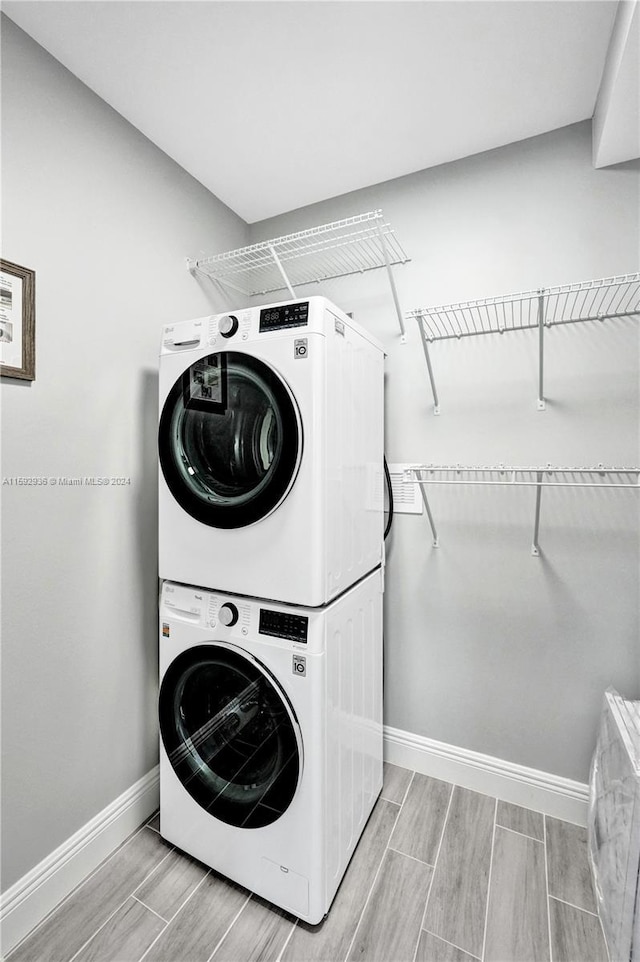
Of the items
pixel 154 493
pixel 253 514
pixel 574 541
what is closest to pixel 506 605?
pixel 574 541

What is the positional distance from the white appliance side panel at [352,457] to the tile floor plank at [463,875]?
99 centimetres

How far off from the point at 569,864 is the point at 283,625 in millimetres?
1287

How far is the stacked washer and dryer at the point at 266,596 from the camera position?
127 cm

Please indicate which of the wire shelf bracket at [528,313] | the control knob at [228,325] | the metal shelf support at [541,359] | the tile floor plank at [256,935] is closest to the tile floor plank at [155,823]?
the tile floor plank at [256,935]

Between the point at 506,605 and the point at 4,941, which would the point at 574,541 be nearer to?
the point at 506,605

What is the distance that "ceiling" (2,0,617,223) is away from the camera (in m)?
1.25

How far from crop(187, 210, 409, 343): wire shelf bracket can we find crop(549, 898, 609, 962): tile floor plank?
6.69 feet

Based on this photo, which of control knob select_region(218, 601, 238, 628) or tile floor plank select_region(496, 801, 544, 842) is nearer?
control knob select_region(218, 601, 238, 628)

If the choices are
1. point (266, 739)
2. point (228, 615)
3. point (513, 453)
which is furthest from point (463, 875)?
point (513, 453)

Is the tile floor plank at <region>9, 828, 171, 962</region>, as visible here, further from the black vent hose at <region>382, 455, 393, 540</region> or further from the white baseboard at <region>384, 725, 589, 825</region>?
the black vent hose at <region>382, 455, 393, 540</region>

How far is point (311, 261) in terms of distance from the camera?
2154 mm

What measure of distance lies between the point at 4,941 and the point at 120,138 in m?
2.51

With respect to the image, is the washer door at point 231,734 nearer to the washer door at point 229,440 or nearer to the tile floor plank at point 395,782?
the washer door at point 229,440

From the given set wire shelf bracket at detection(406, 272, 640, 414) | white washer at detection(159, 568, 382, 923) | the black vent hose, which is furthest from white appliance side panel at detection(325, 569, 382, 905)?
wire shelf bracket at detection(406, 272, 640, 414)
